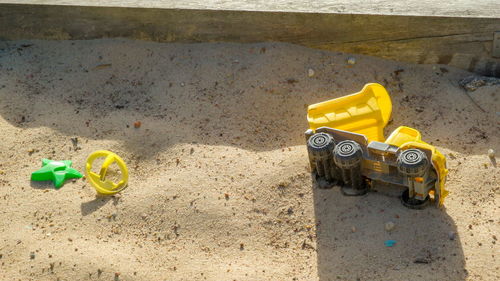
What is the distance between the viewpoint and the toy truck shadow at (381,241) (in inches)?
127

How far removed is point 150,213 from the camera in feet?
12.3

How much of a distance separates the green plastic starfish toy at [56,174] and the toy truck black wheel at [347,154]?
168 cm

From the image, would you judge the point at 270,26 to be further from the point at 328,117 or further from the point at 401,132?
the point at 401,132

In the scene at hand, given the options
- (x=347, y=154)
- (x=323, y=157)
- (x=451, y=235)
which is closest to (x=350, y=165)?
(x=347, y=154)

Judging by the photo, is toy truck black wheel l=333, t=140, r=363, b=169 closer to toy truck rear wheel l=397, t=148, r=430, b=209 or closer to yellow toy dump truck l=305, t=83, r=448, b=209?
yellow toy dump truck l=305, t=83, r=448, b=209

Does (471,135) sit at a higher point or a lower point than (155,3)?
lower

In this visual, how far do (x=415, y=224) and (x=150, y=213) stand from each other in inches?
58.1

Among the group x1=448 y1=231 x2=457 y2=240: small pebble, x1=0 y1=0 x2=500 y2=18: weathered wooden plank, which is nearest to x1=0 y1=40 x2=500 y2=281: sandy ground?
x1=448 y1=231 x2=457 y2=240: small pebble

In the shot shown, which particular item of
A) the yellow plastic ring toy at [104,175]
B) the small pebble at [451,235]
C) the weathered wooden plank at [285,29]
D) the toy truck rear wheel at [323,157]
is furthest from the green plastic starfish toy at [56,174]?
the small pebble at [451,235]

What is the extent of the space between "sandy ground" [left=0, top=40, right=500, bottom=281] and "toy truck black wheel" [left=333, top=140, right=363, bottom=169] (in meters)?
0.29

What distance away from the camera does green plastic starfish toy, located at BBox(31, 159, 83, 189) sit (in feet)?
13.2

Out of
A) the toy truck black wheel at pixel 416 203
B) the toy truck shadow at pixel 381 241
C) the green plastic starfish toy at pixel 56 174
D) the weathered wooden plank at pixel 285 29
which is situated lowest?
the toy truck shadow at pixel 381 241

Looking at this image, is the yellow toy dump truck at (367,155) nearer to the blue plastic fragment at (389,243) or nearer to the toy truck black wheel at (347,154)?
the toy truck black wheel at (347,154)

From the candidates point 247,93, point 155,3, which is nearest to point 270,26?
point 247,93
